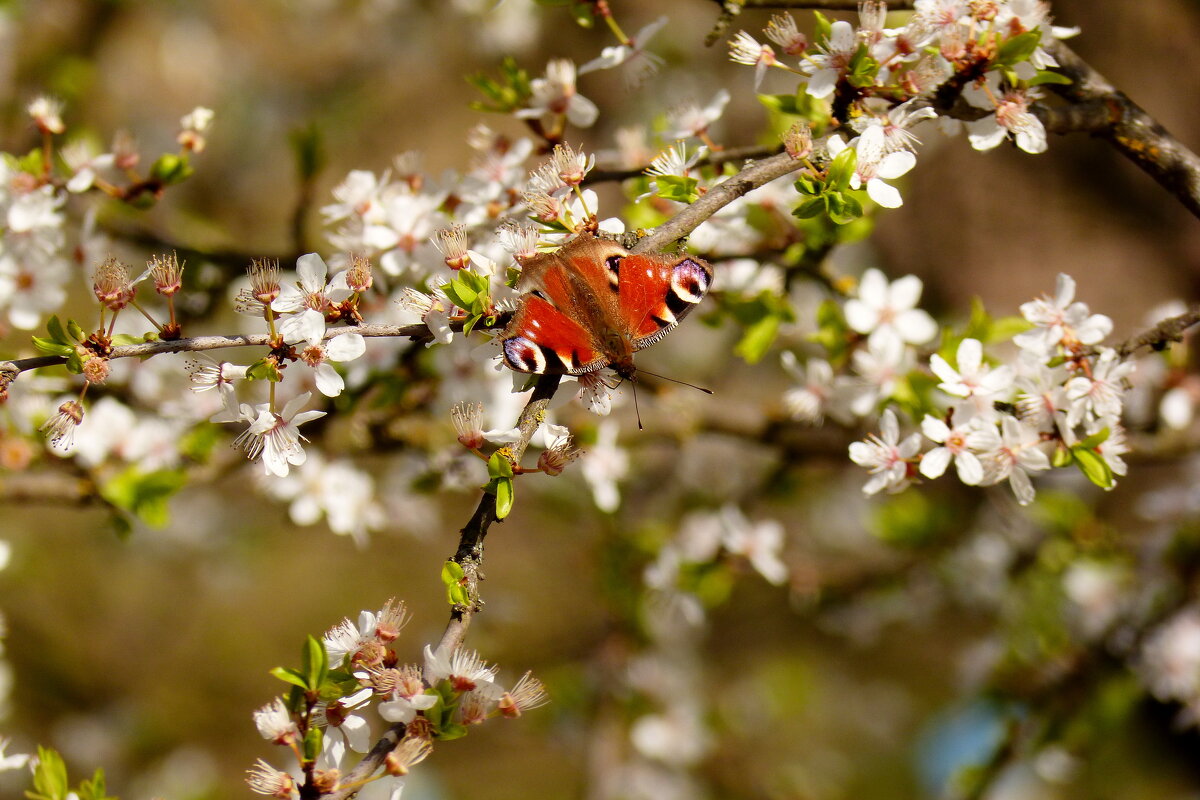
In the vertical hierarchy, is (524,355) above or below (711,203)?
below

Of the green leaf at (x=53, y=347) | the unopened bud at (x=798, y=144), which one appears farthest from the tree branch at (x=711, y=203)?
the green leaf at (x=53, y=347)

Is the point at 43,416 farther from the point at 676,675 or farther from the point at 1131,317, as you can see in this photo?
the point at 1131,317

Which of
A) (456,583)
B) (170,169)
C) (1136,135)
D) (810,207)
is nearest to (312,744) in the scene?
(456,583)

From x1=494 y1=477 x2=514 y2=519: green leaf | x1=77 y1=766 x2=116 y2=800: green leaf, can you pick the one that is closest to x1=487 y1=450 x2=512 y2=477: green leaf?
x1=494 y1=477 x2=514 y2=519: green leaf

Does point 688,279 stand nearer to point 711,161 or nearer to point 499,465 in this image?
point 711,161

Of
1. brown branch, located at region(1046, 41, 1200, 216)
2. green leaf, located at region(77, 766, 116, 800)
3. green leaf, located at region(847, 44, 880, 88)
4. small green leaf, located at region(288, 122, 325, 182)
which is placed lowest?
green leaf, located at region(77, 766, 116, 800)

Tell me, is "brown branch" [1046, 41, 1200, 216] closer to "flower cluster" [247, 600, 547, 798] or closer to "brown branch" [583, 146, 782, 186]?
→ "brown branch" [583, 146, 782, 186]
